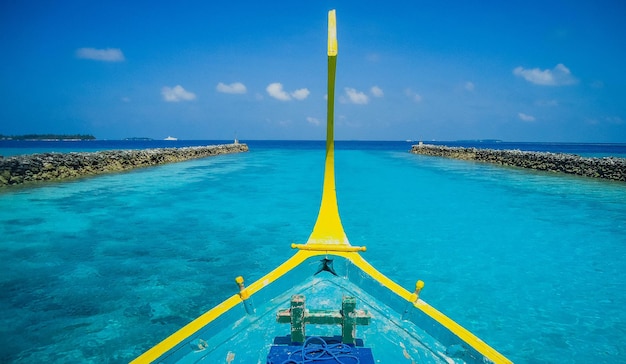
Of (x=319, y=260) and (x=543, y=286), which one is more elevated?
(x=319, y=260)

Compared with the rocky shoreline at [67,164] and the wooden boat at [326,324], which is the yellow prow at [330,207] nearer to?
the wooden boat at [326,324]

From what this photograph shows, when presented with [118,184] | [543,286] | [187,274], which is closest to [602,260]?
[543,286]

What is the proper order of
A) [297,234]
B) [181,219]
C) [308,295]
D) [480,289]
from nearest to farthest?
[308,295]
[480,289]
[297,234]
[181,219]

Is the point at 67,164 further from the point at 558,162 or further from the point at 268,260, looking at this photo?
the point at 558,162

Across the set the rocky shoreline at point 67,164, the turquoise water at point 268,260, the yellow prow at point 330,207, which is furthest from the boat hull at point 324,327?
the rocky shoreline at point 67,164

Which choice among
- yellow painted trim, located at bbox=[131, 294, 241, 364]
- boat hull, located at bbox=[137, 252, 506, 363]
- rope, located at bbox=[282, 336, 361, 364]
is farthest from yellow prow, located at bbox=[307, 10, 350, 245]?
rope, located at bbox=[282, 336, 361, 364]

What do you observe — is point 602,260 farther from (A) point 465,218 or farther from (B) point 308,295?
(B) point 308,295
